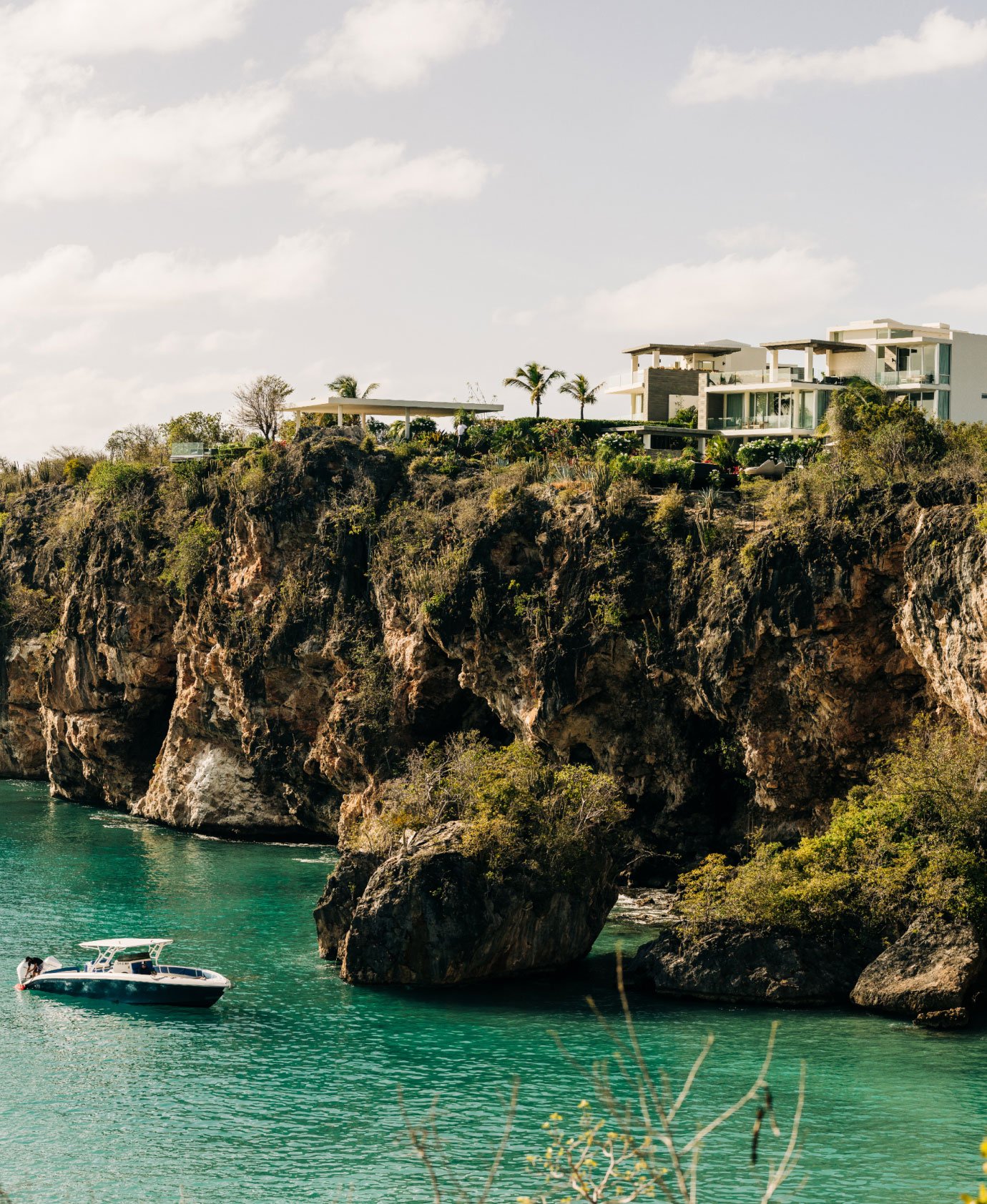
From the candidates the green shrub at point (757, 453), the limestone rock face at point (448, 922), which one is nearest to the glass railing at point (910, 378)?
the green shrub at point (757, 453)

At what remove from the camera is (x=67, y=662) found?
8444cm

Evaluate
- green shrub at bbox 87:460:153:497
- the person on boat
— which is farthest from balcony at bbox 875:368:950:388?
the person on boat

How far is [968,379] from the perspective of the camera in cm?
7500

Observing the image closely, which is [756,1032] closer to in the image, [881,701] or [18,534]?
[881,701]

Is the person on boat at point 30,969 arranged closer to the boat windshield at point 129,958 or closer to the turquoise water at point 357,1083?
the turquoise water at point 357,1083

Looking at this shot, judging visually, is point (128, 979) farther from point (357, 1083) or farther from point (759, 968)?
point (759, 968)

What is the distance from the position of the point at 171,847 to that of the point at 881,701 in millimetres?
36893

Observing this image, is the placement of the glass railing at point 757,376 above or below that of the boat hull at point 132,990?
above

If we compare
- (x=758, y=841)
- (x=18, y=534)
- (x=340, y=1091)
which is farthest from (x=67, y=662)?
(x=340, y=1091)

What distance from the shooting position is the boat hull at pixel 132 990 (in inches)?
1706

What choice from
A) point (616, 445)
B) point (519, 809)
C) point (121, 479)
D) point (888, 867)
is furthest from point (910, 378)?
point (121, 479)

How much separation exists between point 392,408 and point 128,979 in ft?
135

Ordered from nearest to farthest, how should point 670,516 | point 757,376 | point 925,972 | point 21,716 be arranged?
point 925,972
point 670,516
point 757,376
point 21,716

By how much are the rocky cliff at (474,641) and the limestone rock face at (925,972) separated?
26.0 ft
